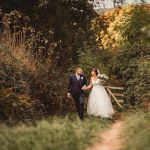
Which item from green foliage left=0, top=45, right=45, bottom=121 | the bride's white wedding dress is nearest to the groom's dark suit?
the bride's white wedding dress

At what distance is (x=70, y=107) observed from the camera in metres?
22.0

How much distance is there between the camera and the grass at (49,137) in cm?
1234

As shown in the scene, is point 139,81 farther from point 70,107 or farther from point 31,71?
point 31,71

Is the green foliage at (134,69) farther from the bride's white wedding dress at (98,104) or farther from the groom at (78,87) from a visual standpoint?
the groom at (78,87)

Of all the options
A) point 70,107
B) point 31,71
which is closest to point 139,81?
point 70,107

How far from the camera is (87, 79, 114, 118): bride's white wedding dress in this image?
2036cm

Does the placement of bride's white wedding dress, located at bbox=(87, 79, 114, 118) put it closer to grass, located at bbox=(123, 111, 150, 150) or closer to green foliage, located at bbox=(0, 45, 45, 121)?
green foliage, located at bbox=(0, 45, 45, 121)

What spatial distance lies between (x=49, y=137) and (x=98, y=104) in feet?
24.8

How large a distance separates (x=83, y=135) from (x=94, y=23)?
2034 centimetres

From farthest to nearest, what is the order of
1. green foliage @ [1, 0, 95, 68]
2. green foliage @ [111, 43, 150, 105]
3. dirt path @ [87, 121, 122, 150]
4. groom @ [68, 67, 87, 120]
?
green foliage @ [1, 0, 95, 68], green foliage @ [111, 43, 150, 105], groom @ [68, 67, 87, 120], dirt path @ [87, 121, 122, 150]

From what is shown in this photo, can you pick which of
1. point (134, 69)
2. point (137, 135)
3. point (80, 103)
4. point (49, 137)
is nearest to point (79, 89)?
point (80, 103)

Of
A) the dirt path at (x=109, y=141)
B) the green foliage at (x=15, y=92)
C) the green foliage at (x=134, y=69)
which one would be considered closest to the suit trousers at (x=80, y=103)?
the green foliage at (x=15, y=92)

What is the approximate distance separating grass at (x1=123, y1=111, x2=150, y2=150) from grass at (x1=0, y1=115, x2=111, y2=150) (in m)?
0.81

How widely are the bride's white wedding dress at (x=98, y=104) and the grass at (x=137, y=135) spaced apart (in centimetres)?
403
